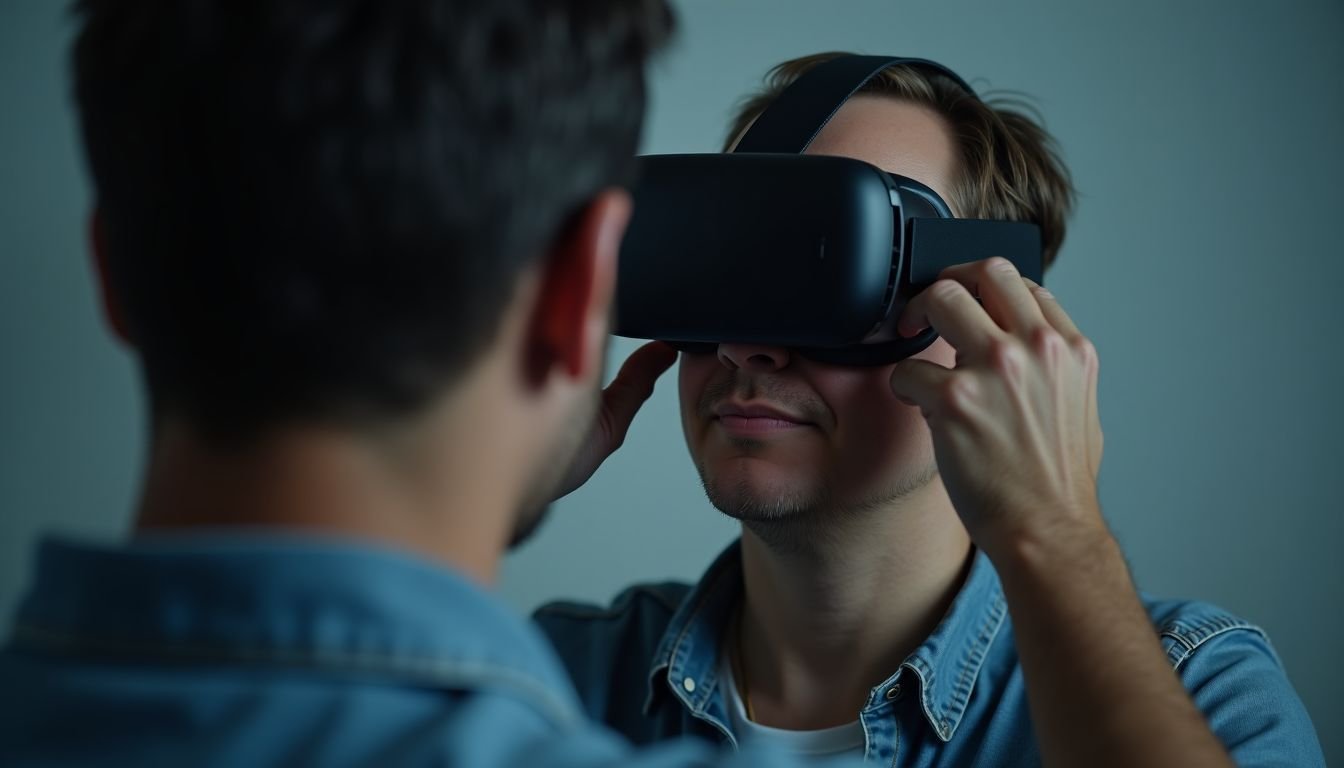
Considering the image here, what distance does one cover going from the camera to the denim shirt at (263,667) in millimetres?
492

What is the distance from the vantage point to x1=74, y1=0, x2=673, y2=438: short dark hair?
54 centimetres

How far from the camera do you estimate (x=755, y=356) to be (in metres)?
1.17

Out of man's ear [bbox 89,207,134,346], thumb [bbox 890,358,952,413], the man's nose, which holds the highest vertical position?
man's ear [bbox 89,207,134,346]

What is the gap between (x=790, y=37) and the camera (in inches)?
77.0

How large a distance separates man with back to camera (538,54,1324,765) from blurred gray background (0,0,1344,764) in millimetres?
479

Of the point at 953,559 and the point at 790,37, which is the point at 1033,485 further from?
the point at 790,37

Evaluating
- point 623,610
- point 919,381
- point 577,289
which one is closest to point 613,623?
point 623,610

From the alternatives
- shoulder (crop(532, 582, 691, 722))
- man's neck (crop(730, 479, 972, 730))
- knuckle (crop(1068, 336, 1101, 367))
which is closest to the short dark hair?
knuckle (crop(1068, 336, 1101, 367))

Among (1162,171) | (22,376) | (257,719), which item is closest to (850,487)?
(257,719)

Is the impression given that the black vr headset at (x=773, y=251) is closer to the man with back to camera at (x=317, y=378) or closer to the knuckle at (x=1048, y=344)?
the knuckle at (x=1048, y=344)

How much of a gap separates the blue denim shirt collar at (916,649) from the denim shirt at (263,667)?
66 centimetres

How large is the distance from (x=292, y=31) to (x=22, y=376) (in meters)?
1.75

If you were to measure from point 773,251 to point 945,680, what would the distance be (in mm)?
468

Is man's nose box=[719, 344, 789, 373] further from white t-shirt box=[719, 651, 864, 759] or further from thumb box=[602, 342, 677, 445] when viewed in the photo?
white t-shirt box=[719, 651, 864, 759]
